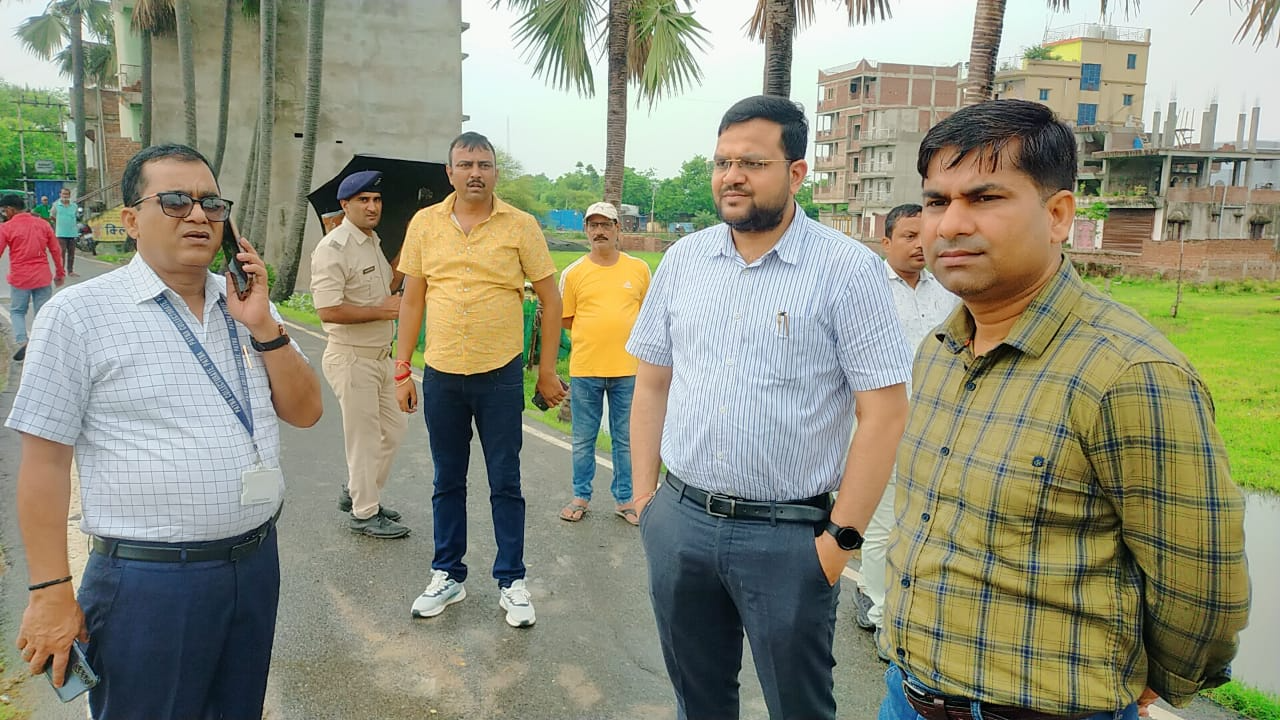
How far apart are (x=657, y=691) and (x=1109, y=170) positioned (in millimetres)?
53240

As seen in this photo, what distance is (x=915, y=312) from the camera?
4.11 meters

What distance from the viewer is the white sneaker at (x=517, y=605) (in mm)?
4090

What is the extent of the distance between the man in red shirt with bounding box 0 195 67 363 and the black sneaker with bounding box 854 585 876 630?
33.4 feet

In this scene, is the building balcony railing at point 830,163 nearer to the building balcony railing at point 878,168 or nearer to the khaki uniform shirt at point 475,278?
the building balcony railing at point 878,168

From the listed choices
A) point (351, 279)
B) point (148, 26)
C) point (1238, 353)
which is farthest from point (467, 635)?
point (148, 26)

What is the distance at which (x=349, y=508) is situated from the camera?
5.52m

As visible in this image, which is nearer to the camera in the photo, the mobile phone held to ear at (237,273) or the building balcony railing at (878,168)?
the mobile phone held to ear at (237,273)

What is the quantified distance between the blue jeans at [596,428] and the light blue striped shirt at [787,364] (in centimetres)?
304

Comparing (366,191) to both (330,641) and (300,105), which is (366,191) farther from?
(300,105)

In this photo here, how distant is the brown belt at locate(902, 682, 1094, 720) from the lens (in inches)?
65.7

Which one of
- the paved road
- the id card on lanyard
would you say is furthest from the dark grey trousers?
the id card on lanyard

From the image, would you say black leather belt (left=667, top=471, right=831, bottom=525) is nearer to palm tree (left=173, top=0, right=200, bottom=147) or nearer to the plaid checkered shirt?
the plaid checkered shirt

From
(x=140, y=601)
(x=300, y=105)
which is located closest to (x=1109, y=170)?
(x=300, y=105)

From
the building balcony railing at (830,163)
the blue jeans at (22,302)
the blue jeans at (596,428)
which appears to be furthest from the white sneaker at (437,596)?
the building balcony railing at (830,163)
